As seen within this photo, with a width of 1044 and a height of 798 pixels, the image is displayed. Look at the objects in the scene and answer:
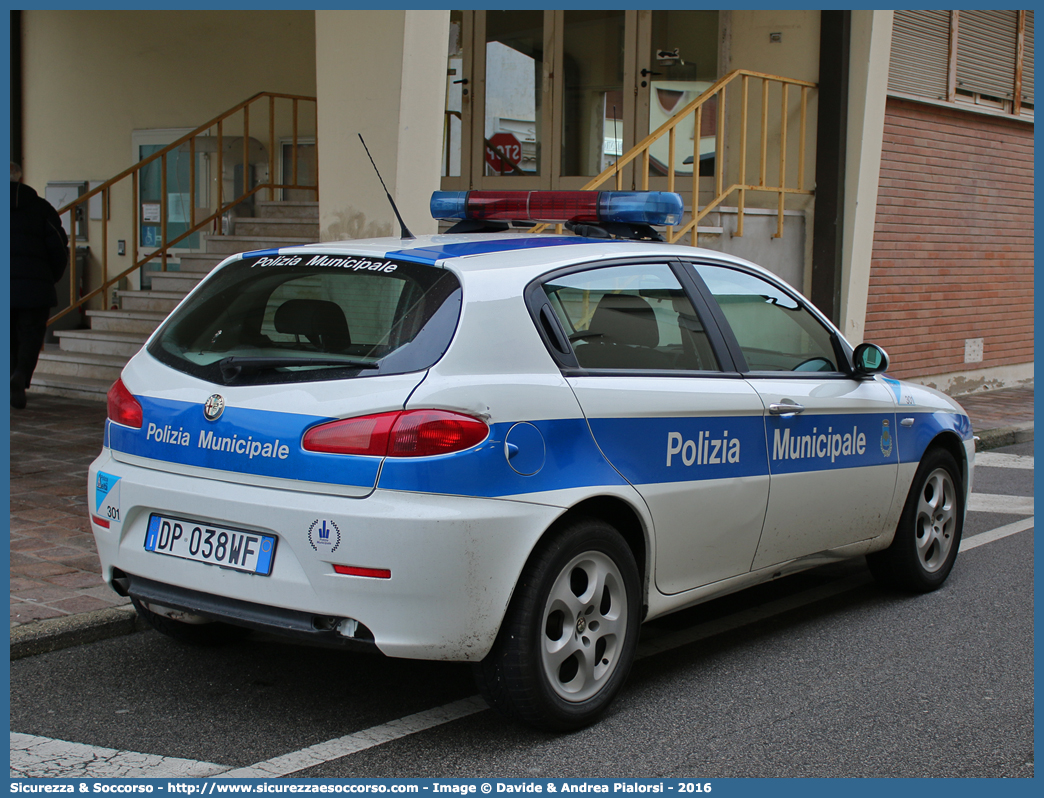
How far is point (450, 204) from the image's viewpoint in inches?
196

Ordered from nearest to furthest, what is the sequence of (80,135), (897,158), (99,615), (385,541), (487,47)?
(385,541) < (99,615) < (897,158) < (487,47) < (80,135)

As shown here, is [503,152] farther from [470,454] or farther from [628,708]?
[470,454]

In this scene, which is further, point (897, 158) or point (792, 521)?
point (897, 158)

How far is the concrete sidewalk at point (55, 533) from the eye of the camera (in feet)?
14.6

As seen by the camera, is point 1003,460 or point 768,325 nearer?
point 768,325

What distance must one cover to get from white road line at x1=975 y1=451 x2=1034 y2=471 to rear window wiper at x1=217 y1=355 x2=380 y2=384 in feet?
23.6

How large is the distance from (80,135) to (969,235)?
36.5ft

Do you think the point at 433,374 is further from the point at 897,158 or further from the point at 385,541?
the point at 897,158

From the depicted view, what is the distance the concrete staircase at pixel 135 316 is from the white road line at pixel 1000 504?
6.41 metres

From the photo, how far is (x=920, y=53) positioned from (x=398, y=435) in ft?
36.4

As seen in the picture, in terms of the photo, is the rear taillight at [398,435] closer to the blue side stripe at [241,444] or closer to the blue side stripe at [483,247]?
the blue side stripe at [241,444]

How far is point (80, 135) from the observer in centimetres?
1471

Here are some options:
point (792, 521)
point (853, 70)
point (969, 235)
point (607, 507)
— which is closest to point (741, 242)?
point (853, 70)

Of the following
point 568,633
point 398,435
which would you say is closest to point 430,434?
point 398,435
